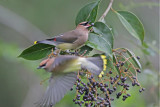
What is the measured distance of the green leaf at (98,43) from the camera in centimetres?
242

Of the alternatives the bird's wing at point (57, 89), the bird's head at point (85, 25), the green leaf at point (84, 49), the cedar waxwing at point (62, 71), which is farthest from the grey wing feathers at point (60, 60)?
the bird's head at point (85, 25)

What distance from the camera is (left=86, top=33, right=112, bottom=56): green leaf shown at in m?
2.42

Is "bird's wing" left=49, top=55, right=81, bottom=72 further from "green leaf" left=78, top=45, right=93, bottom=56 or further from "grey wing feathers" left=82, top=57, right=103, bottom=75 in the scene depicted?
"green leaf" left=78, top=45, right=93, bottom=56

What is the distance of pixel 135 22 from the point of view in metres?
2.87

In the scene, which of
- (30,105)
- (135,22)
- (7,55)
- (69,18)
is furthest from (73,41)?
(69,18)

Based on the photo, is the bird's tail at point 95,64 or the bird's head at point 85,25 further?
the bird's head at point 85,25

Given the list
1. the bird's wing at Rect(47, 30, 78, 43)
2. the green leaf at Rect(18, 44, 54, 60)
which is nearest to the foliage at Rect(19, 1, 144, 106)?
the green leaf at Rect(18, 44, 54, 60)

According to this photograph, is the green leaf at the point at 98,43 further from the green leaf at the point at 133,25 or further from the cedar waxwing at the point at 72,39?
the green leaf at the point at 133,25

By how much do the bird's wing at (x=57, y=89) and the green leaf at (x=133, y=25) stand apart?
0.77 metres

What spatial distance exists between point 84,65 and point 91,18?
52cm

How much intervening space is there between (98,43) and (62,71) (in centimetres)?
37

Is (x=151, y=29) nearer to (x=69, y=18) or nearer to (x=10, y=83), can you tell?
(x=69, y=18)

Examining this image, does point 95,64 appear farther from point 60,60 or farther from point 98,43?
point 60,60

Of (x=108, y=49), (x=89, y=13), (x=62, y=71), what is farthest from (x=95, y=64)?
(x=89, y=13)
